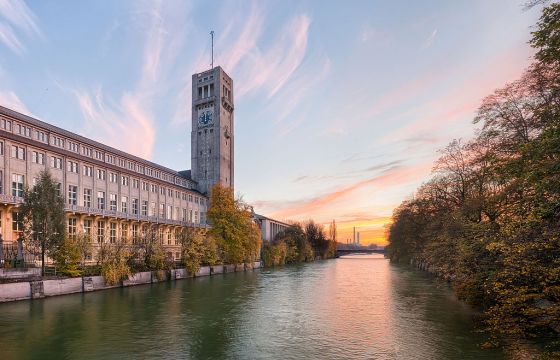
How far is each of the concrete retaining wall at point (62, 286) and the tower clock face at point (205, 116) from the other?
87043 millimetres

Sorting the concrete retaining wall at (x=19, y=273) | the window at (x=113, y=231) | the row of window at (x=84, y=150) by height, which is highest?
the row of window at (x=84, y=150)

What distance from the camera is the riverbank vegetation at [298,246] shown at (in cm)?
10698

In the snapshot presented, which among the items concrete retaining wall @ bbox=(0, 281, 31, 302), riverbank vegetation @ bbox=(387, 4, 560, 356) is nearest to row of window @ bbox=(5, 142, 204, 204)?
concrete retaining wall @ bbox=(0, 281, 31, 302)

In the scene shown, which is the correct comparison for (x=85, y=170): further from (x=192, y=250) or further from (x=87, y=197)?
(x=192, y=250)

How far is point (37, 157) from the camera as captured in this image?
5912 centimetres

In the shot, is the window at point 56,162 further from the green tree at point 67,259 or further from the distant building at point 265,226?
the distant building at point 265,226

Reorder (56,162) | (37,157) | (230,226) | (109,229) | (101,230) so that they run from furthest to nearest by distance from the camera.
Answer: (230,226), (109,229), (101,230), (56,162), (37,157)

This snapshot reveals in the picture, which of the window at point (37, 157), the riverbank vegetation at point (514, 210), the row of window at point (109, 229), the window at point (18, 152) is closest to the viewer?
the riverbank vegetation at point (514, 210)

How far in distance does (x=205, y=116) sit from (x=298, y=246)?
55258mm

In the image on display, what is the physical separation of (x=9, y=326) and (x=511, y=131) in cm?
3907

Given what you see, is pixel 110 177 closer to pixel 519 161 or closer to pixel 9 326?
pixel 9 326

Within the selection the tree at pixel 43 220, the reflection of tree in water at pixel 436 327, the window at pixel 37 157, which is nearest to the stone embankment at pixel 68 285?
the tree at pixel 43 220

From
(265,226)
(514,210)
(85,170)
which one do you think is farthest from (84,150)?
(265,226)

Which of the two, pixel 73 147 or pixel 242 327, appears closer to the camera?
pixel 242 327
